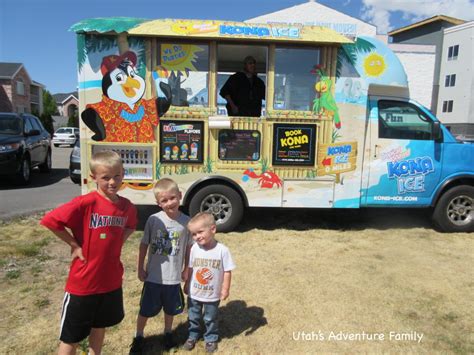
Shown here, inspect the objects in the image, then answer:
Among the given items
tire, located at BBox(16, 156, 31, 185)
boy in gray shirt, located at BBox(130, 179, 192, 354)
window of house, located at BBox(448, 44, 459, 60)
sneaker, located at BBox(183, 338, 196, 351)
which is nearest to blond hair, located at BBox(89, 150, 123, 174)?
boy in gray shirt, located at BBox(130, 179, 192, 354)

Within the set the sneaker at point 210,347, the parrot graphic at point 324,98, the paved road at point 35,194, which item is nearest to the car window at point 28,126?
the paved road at point 35,194

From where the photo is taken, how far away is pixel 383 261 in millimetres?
4836

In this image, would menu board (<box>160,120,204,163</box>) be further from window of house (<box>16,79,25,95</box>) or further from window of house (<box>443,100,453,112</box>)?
window of house (<box>443,100,453,112</box>)

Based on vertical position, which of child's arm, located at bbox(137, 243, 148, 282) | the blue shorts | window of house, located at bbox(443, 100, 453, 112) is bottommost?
the blue shorts

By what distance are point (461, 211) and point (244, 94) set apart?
395 cm

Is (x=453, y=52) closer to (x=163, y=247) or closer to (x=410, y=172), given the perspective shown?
(x=410, y=172)

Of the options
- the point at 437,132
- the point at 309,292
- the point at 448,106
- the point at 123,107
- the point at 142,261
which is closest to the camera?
the point at 142,261

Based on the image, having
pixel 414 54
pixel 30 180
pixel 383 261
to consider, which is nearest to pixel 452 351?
pixel 383 261

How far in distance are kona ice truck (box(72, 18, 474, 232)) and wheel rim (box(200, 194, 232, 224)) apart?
2cm

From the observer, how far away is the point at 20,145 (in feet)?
30.4

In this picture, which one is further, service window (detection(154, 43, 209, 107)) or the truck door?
the truck door

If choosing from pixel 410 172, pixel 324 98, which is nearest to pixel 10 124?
pixel 324 98

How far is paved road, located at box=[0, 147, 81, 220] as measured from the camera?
7082mm

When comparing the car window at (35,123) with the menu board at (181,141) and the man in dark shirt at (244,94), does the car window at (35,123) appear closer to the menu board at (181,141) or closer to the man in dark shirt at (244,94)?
the menu board at (181,141)
